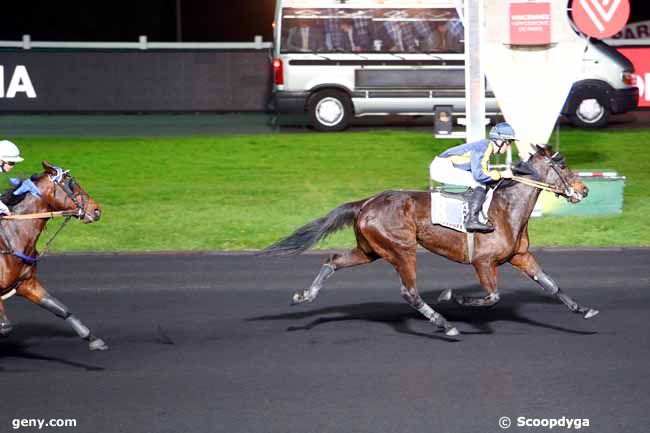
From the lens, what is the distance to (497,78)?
52.5 feet

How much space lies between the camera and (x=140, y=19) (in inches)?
1340

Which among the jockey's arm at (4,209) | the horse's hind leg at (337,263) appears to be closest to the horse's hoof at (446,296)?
the horse's hind leg at (337,263)

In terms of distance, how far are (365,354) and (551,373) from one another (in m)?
1.56

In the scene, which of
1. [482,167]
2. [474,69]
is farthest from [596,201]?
[482,167]

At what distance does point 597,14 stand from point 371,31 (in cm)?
739

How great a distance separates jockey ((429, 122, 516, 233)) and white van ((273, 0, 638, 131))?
41.2 ft

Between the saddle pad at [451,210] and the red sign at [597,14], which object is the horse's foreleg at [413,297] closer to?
the saddle pad at [451,210]

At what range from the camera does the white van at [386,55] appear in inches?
901

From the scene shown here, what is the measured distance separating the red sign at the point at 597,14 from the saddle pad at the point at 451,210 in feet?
22.7

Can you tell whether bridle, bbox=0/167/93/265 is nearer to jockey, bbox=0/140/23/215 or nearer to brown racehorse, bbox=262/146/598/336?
jockey, bbox=0/140/23/215

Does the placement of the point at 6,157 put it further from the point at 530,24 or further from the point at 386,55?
the point at 386,55

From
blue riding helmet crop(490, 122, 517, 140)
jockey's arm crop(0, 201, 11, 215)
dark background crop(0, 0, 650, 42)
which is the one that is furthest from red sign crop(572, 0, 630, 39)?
dark background crop(0, 0, 650, 42)

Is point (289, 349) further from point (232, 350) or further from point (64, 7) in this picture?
point (64, 7)

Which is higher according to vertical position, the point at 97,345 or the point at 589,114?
the point at 589,114
